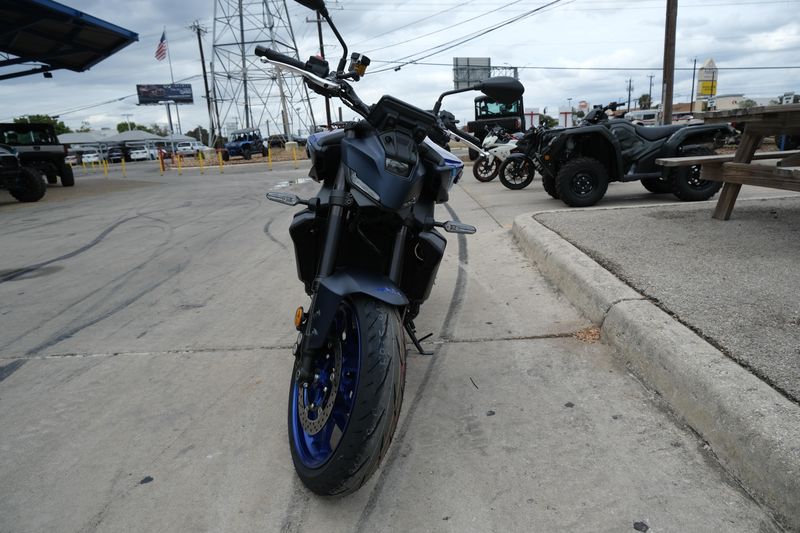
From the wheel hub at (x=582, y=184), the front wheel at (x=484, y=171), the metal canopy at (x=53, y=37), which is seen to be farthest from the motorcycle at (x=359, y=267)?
the metal canopy at (x=53, y=37)

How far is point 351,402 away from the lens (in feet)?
6.53

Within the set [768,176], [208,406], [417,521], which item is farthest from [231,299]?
[768,176]

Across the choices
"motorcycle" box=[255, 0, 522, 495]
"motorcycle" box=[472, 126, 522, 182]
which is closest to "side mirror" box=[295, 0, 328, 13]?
"motorcycle" box=[255, 0, 522, 495]

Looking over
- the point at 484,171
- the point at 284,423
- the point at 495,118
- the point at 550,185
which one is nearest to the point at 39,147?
the point at 484,171

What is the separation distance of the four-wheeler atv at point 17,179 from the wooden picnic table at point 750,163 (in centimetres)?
1499

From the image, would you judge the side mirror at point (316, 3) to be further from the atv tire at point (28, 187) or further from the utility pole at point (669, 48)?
the utility pole at point (669, 48)

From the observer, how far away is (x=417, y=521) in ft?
6.70

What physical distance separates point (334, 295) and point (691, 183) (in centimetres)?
791

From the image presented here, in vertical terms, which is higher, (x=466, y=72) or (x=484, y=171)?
(x=466, y=72)

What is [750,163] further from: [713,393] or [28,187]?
[28,187]

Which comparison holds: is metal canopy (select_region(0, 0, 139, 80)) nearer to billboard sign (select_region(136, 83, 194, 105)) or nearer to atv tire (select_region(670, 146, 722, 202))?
atv tire (select_region(670, 146, 722, 202))

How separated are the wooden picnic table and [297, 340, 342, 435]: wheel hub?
4.68 meters

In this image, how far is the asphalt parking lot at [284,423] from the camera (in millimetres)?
2094

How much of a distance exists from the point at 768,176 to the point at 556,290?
250cm
